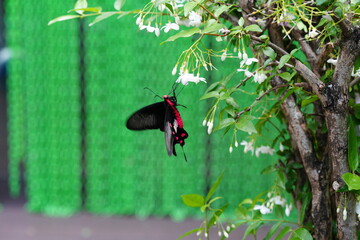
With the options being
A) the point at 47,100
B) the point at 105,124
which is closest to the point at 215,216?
the point at 105,124

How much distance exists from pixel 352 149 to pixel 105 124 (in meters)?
2.50

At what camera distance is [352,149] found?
1076mm

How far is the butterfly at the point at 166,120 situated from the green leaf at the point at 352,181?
38 centimetres

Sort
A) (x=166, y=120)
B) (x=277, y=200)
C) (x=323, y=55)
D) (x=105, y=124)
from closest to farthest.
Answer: (x=323, y=55) → (x=166, y=120) → (x=277, y=200) → (x=105, y=124)

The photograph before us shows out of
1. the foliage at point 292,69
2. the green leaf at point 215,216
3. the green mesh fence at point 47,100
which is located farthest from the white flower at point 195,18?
the green mesh fence at point 47,100

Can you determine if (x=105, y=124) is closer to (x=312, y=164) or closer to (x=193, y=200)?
(x=193, y=200)

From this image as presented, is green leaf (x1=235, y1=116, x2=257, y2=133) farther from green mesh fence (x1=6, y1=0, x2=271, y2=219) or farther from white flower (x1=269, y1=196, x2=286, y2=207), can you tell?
green mesh fence (x1=6, y1=0, x2=271, y2=219)

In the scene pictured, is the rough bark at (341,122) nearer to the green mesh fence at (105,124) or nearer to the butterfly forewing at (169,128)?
the butterfly forewing at (169,128)

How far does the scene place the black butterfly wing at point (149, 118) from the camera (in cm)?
128

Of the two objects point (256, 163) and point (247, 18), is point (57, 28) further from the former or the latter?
point (247, 18)

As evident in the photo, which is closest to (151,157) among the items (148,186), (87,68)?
(148,186)

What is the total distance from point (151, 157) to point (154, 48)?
703 millimetres

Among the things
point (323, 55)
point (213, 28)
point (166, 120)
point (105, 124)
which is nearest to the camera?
point (213, 28)

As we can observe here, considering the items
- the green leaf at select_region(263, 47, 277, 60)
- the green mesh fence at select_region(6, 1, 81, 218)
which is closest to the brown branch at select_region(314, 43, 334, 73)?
the green leaf at select_region(263, 47, 277, 60)
